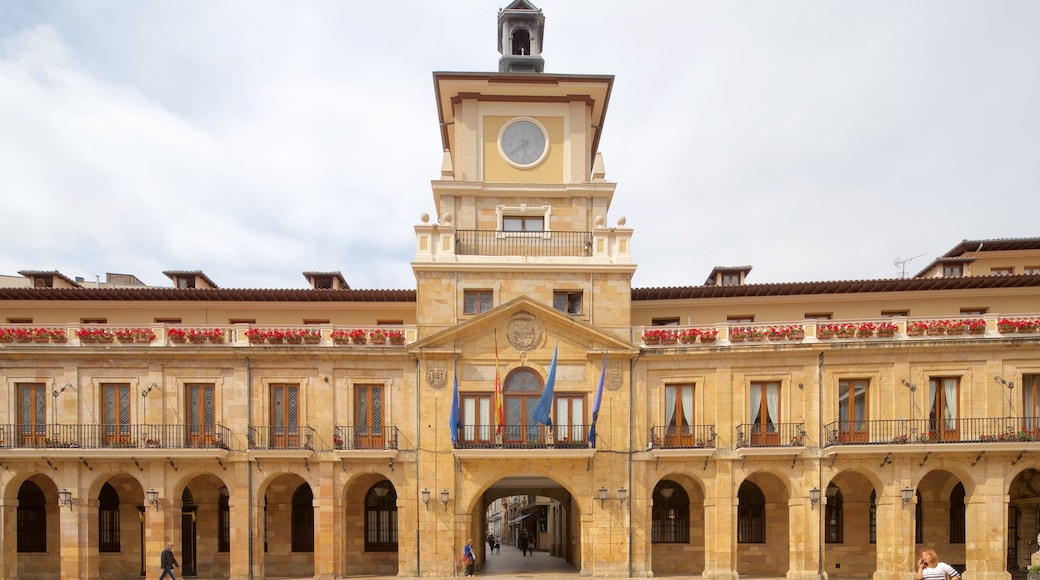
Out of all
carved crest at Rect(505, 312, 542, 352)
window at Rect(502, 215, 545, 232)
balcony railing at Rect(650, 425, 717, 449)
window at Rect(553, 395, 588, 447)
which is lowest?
balcony railing at Rect(650, 425, 717, 449)

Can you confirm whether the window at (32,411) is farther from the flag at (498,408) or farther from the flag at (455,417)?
the flag at (498,408)

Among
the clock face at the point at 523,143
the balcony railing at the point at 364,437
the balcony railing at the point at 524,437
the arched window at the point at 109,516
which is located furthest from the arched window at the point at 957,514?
the arched window at the point at 109,516

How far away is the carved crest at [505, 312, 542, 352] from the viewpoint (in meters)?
30.5

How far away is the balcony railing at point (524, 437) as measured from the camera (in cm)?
2941

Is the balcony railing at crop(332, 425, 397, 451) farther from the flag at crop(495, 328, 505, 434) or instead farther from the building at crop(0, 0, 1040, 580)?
the flag at crop(495, 328, 505, 434)

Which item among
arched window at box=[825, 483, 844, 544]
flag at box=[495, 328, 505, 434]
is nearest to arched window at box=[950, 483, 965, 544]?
arched window at box=[825, 483, 844, 544]

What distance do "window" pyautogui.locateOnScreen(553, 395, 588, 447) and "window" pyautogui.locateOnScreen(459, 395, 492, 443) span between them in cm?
276

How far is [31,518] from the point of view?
31.7 metres

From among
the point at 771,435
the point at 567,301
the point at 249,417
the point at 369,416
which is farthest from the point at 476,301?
the point at 771,435

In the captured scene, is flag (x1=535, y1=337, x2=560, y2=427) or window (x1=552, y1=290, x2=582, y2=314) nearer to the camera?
flag (x1=535, y1=337, x2=560, y2=427)

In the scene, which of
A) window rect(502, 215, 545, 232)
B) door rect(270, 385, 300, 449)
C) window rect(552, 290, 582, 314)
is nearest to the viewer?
door rect(270, 385, 300, 449)

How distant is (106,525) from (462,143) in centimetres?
2256

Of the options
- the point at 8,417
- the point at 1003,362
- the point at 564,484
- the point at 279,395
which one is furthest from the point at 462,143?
the point at 1003,362

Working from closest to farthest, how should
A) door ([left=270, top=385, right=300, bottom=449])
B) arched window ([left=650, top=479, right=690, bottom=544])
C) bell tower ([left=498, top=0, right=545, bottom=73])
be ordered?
door ([left=270, top=385, right=300, bottom=449]) → arched window ([left=650, top=479, right=690, bottom=544]) → bell tower ([left=498, top=0, right=545, bottom=73])
